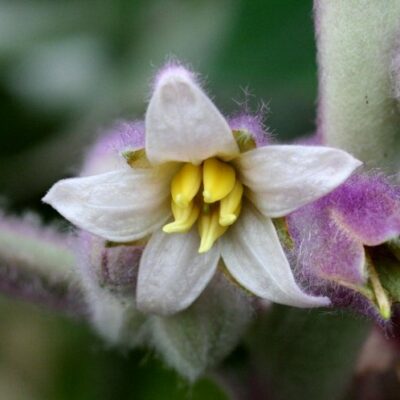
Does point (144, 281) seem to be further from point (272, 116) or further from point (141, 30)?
point (141, 30)

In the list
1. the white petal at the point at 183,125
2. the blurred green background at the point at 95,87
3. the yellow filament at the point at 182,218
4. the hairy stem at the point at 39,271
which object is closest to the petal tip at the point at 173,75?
the white petal at the point at 183,125

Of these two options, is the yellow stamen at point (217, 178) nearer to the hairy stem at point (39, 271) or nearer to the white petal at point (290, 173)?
the white petal at point (290, 173)

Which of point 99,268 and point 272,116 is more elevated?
point 99,268

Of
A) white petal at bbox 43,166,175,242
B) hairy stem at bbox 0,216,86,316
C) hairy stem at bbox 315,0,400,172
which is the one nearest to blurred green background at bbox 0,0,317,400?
hairy stem at bbox 0,216,86,316

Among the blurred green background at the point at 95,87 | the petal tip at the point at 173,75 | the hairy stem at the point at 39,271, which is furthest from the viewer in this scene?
the blurred green background at the point at 95,87

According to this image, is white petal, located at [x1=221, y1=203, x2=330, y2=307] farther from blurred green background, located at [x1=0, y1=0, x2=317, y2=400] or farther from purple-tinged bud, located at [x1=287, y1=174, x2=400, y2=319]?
blurred green background, located at [x1=0, y1=0, x2=317, y2=400]

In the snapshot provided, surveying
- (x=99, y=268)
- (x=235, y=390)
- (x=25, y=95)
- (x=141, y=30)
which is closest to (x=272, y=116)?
(x=141, y=30)


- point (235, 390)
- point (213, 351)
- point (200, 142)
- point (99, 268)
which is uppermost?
point (200, 142)

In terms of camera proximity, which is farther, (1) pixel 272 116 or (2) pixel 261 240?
(1) pixel 272 116
